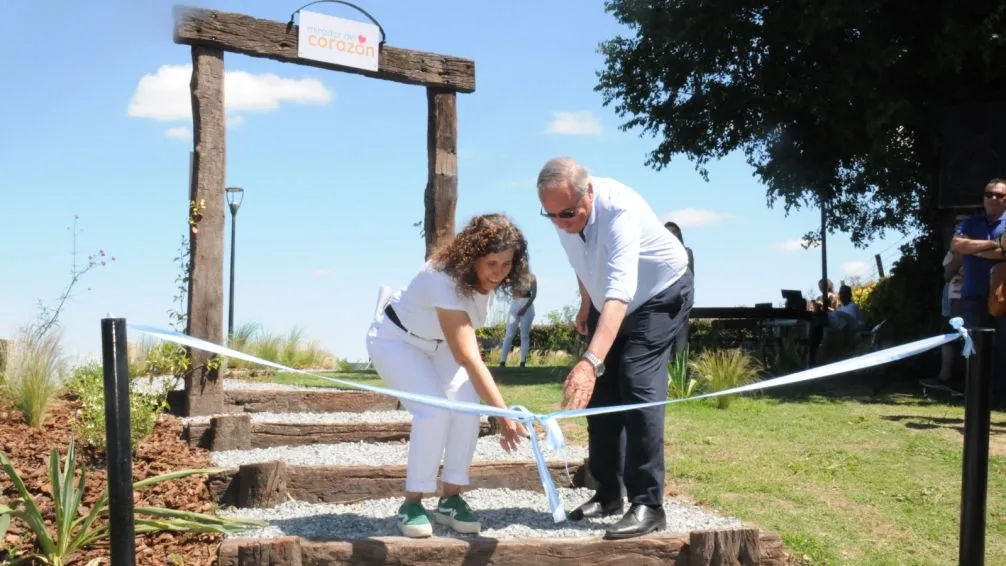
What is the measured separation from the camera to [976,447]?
333 centimetres

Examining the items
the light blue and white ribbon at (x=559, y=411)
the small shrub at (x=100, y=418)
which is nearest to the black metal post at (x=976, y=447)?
the light blue and white ribbon at (x=559, y=411)

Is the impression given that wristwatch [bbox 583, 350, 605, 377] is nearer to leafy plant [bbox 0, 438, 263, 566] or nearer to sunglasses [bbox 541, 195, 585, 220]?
sunglasses [bbox 541, 195, 585, 220]

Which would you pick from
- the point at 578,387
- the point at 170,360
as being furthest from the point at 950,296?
the point at 170,360

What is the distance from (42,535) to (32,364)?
9.03ft

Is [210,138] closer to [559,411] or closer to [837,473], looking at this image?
[559,411]

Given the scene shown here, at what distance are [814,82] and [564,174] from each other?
9665 mm

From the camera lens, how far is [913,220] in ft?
55.0

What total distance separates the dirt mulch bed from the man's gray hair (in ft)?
6.75

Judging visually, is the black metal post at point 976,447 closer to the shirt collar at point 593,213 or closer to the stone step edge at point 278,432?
the shirt collar at point 593,213

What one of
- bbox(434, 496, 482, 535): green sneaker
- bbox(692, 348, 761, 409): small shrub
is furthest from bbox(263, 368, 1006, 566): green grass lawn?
bbox(434, 496, 482, 535): green sneaker

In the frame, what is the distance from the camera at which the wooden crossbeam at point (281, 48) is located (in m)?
6.65

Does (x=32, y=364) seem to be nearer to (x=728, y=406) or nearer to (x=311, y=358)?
(x=728, y=406)

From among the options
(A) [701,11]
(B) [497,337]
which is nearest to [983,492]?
(A) [701,11]

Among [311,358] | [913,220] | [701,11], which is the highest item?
[701,11]
